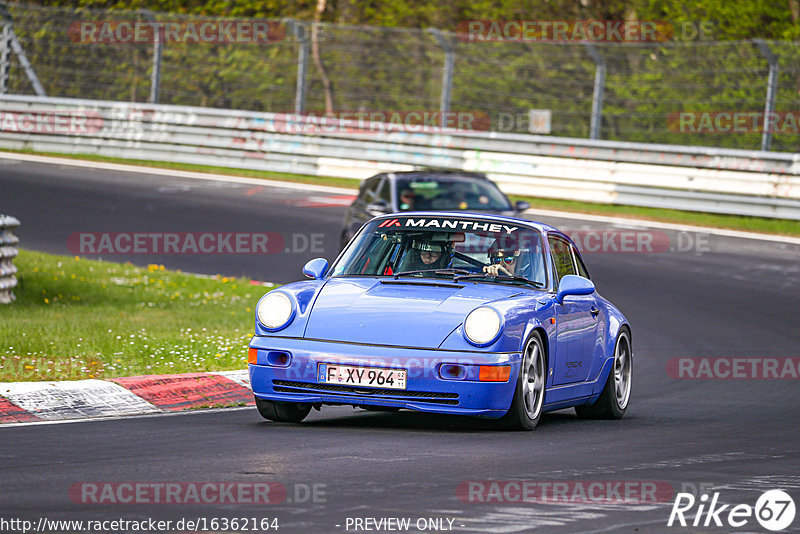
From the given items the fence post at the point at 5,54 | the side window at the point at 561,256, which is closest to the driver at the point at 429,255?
the side window at the point at 561,256

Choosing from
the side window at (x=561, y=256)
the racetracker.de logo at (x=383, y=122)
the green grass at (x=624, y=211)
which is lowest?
the green grass at (x=624, y=211)

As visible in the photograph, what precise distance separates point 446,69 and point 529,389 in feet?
61.6

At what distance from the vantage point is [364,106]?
95.3 ft

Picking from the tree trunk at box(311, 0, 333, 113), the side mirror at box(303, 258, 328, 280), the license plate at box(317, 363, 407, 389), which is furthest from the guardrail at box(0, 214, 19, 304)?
the tree trunk at box(311, 0, 333, 113)

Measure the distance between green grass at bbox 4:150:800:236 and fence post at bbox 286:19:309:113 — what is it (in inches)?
56.8

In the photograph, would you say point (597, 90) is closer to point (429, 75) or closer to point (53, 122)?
point (429, 75)

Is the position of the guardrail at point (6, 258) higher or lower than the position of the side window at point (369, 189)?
Answer: lower

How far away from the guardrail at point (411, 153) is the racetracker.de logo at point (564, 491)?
663 inches

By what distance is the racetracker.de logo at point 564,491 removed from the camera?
20.1 feet

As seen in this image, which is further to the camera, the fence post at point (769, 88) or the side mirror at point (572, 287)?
the fence post at point (769, 88)

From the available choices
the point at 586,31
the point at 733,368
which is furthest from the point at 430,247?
the point at 586,31

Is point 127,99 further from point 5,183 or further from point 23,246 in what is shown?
point 23,246

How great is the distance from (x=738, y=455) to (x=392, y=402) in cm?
194

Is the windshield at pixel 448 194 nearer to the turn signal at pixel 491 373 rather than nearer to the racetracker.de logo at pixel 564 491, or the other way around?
the turn signal at pixel 491 373
